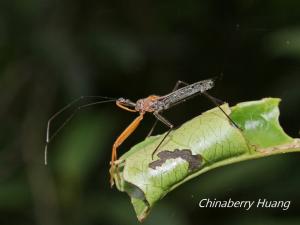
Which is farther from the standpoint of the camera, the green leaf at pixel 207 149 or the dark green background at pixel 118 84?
the dark green background at pixel 118 84

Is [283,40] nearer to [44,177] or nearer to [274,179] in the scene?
[274,179]

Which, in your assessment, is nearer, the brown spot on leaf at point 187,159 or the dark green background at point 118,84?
the brown spot on leaf at point 187,159

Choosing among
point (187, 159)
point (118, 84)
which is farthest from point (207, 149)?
point (118, 84)

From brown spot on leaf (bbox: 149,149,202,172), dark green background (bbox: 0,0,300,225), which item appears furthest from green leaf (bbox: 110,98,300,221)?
dark green background (bbox: 0,0,300,225)

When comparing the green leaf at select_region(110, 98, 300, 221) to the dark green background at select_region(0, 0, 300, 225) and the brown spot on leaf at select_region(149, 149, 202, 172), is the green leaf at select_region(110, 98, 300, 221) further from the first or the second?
the dark green background at select_region(0, 0, 300, 225)

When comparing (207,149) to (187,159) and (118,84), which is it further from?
(118,84)

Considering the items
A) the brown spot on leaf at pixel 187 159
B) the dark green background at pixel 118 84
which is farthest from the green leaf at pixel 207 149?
the dark green background at pixel 118 84

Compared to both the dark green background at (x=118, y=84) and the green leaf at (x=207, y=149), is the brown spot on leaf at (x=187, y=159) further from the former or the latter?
the dark green background at (x=118, y=84)
